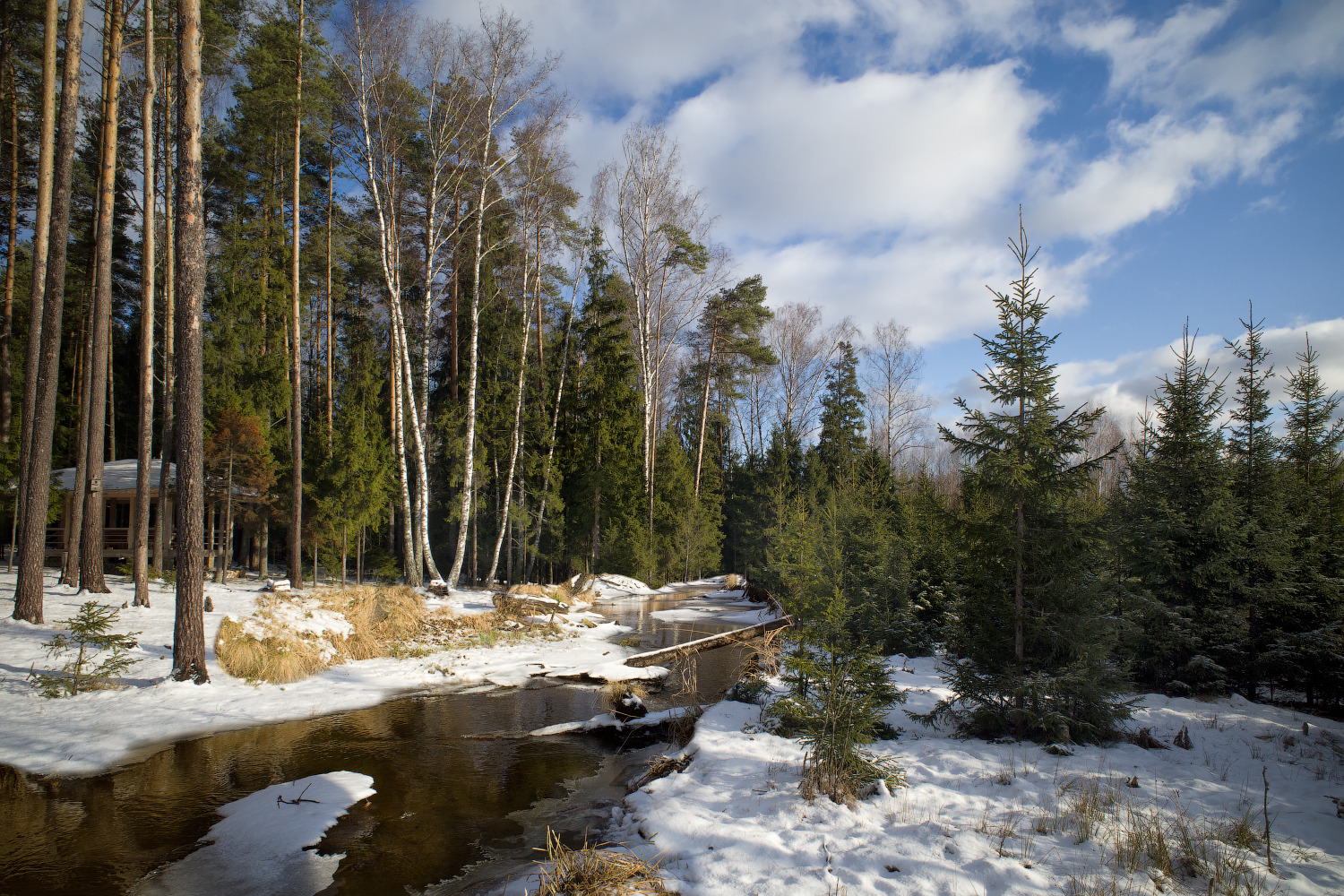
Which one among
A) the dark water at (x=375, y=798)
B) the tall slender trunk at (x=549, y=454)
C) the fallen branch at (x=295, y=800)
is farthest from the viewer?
the tall slender trunk at (x=549, y=454)

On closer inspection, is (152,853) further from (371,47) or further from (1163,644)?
(371,47)

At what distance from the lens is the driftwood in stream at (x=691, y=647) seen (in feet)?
40.1

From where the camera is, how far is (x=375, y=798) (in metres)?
6.09

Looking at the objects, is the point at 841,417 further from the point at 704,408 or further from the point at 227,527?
the point at 227,527

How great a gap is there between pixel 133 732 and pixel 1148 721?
1250cm

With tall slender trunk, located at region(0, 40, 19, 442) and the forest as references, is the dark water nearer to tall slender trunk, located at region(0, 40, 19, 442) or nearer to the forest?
the forest

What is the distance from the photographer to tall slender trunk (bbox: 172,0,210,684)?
869 cm

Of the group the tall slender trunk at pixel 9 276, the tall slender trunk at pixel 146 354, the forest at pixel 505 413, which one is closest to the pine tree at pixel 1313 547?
the forest at pixel 505 413

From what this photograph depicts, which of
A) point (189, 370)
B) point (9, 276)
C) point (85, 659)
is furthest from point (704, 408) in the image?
point (9, 276)

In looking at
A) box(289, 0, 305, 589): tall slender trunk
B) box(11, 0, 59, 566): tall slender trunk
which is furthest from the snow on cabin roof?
box(11, 0, 59, 566): tall slender trunk

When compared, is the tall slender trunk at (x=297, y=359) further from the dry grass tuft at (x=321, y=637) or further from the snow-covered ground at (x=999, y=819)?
the snow-covered ground at (x=999, y=819)

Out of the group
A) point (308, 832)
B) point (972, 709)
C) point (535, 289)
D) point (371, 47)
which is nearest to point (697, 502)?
point (535, 289)

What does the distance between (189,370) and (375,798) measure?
258 inches

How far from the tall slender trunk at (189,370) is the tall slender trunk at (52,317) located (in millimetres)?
3868
